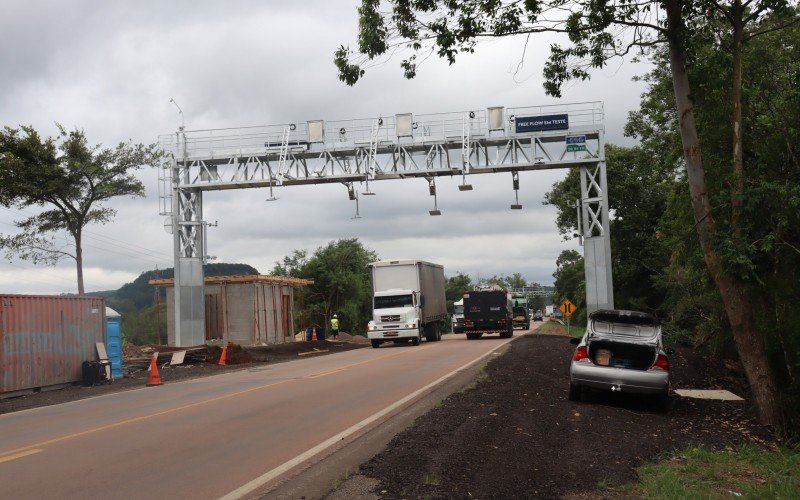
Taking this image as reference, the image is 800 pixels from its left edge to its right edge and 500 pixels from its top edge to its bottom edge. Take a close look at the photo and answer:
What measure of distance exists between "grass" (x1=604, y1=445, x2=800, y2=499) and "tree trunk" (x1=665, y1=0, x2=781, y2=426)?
1994 millimetres

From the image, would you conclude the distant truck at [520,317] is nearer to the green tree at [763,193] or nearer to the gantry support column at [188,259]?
the gantry support column at [188,259]

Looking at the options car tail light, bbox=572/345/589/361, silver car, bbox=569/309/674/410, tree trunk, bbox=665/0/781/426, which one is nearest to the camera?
tree trunk, bbox=665/0/781/426

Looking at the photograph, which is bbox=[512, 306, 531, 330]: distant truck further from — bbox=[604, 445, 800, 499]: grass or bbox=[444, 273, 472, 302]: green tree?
bbox=[444, 273, 472, 302]: green tree

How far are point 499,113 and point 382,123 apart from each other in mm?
4828

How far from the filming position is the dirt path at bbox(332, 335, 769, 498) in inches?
268

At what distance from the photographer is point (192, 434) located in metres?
10.2

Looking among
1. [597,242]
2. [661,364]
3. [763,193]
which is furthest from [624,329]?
[597,242]

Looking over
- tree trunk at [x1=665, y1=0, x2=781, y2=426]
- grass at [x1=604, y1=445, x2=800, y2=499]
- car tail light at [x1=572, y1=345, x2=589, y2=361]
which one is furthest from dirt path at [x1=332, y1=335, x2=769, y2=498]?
car tail light at [x1=572, y1=345, x2=589, y2=361]

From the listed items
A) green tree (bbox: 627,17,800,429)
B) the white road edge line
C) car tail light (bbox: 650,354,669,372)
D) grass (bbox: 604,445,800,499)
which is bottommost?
grass (bbox: 604,445,800,499)

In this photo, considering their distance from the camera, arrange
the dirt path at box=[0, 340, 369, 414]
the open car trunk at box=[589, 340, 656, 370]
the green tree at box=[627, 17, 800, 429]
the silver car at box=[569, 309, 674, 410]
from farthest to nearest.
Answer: the dirt path at box=[0, 340, 369, 414] < the open car trunk at box=[589, 340, 656, 370] < the silver car at box=[569, 309, 674, 410] < the green tree at box=[627, 17, 800, 429]

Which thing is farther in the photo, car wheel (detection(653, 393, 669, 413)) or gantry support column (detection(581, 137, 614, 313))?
gantry support column (detection(581, 137, 614, 313))

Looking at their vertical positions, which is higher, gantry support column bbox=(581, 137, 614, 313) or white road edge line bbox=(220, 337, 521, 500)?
gantry support column bbox=(581, 137, 614, 313)

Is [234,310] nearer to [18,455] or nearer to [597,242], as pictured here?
[597,242]

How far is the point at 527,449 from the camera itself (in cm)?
816
